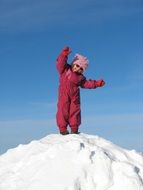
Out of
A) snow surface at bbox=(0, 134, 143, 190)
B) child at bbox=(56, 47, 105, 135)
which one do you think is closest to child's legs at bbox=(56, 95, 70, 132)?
child at bbox=(56, 47, 105, 135)

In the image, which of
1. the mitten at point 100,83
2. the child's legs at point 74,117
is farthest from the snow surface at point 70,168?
the mitten at point 100,83

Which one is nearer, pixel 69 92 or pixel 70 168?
pixel 70 168

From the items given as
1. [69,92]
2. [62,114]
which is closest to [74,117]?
[62,114]

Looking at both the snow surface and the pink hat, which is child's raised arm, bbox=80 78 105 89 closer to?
the pink hat

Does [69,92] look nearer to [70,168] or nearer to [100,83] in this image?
[100,83]

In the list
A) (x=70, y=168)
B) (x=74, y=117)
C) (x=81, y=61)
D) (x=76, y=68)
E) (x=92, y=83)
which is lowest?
(x=70, y=168)

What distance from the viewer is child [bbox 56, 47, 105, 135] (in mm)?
10586

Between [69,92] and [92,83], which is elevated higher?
[92,83]

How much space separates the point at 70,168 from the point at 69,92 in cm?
309

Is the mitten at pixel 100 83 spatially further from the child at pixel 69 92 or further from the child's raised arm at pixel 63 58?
the child's raised arm at pixel 63 58

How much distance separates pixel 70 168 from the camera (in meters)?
7.83

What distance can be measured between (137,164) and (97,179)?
1160 millimetres

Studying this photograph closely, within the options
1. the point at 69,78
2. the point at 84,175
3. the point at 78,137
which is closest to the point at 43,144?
the point at 78,137

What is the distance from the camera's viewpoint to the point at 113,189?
24.9 ft
